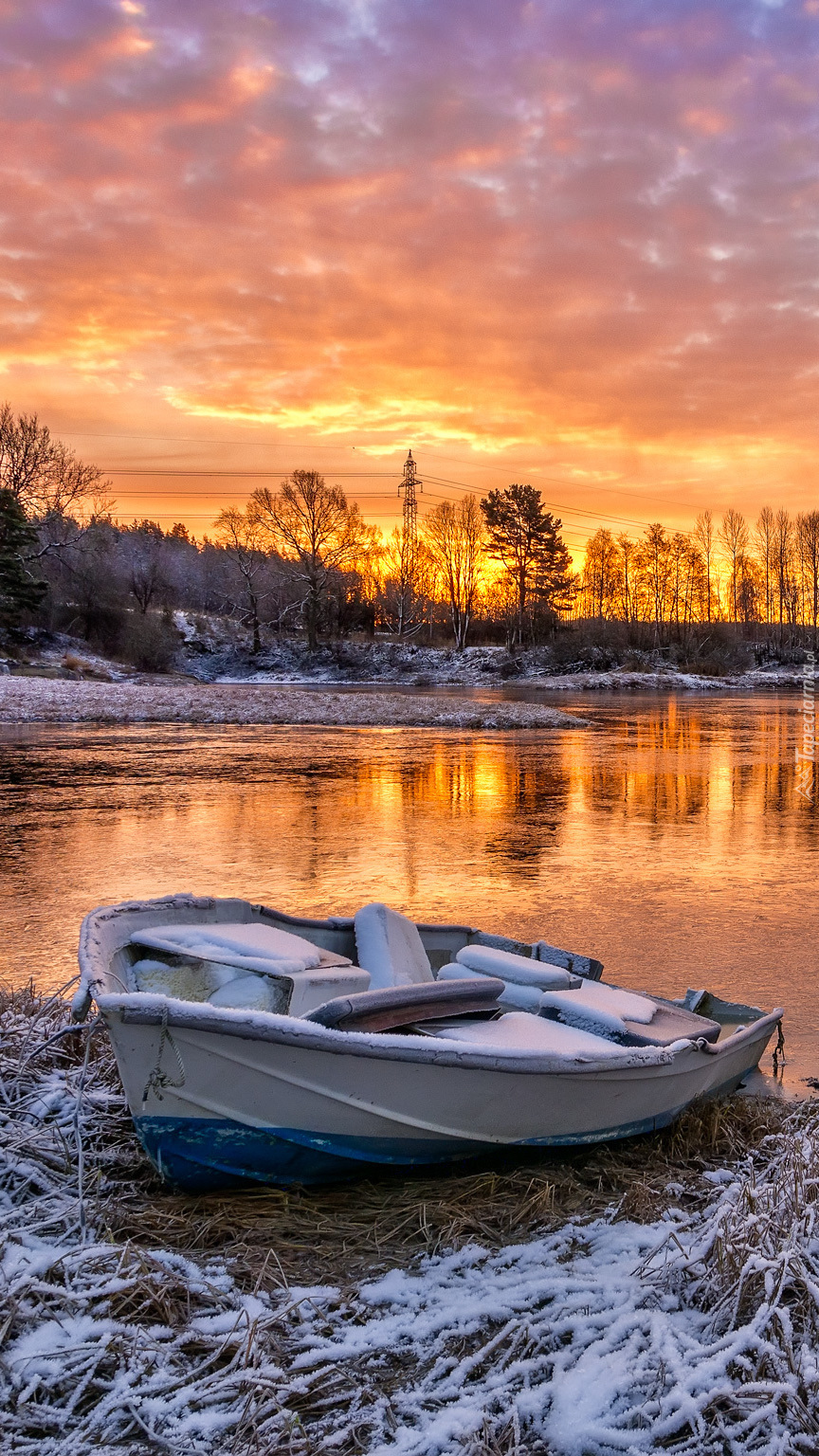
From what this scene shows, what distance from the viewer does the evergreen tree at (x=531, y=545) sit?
70750 millimetres

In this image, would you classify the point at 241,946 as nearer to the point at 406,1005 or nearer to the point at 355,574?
the point at 406,1005

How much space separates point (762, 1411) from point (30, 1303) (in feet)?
6.70

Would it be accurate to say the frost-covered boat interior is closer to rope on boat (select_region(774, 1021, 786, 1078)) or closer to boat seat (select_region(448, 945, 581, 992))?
boat seat (select_region(448, 945, 581, 992))

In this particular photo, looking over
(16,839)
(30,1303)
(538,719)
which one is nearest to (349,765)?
(16,839)

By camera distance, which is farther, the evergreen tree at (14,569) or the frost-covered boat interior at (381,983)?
the evergreen tree at (14,569)

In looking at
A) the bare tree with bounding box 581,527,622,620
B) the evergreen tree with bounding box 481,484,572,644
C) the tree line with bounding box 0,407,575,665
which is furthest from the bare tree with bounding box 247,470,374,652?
the bare tree with bounding box 581,527,622,620

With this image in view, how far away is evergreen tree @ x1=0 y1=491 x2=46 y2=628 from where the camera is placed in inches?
1715

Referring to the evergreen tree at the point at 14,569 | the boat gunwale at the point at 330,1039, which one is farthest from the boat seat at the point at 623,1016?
the evergreen tree at the point at 14,569

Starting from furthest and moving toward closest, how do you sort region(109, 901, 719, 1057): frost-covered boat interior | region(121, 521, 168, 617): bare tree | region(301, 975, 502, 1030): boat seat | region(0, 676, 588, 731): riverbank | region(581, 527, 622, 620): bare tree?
region(581, 527, 622, 620): bare tree, region(121, 521, 168, 617): bare tree, region(0, 676, 588, 731): riverbank, region(109, 901, 719, 1057): frost-covered boat interior, region(301, 975, 502, 1030): boat seat

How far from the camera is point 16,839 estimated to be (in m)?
9.73

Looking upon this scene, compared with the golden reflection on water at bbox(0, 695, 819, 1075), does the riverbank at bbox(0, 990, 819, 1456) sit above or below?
below

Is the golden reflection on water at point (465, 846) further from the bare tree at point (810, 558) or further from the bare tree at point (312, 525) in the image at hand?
the bare tree at point (810, 558)

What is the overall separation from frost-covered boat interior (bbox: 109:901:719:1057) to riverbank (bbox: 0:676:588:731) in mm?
20819

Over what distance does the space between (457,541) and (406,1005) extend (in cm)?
7708
